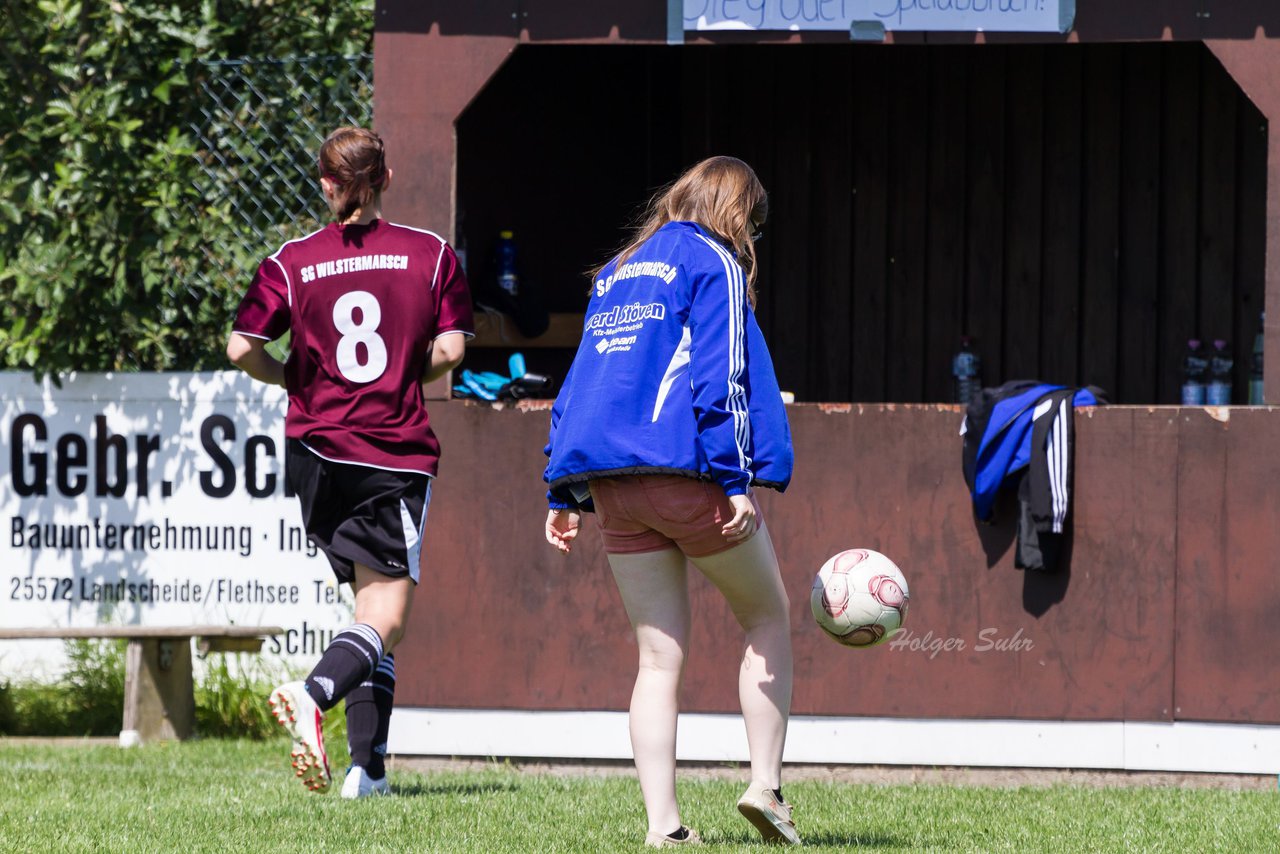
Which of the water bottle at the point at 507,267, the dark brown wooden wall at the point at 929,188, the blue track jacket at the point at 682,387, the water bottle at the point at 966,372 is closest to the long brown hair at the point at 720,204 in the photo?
the blue track jacket at the point at 682,387

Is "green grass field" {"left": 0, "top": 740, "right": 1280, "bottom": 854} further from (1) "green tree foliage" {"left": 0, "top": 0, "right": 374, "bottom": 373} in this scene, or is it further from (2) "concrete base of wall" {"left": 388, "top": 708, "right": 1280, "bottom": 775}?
(1) "green tree foliage" {"left": 0, "top": 0, "right": 374, "bottom": 373}

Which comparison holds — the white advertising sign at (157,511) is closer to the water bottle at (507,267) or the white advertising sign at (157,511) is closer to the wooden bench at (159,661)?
the wooden bench at (159,661)

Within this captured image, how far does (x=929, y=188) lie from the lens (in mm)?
8078

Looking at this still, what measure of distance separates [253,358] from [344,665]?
1.08m

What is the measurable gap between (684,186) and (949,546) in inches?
92.8

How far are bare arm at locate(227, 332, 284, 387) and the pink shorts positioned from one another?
5.08 feet

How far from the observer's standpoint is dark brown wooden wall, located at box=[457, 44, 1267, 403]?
7.73 metres

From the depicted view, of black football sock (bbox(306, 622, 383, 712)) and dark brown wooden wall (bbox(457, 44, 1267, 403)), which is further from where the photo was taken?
dark brown wooden wall (bbox(457, 44, 1267, 403))

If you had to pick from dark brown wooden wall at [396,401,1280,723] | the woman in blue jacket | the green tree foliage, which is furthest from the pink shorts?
the green tree foliage

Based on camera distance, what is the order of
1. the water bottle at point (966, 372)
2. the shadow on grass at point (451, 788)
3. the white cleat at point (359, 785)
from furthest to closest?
the water bottle at point (966, 372)
the shadow on grass at point (451, 788)
the white cleat at point (359, 785)

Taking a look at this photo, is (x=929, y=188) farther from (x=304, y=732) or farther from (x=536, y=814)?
(x=304, y=732)

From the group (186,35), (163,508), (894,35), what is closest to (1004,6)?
(894,35)

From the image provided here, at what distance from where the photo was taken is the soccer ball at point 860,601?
14.1ft

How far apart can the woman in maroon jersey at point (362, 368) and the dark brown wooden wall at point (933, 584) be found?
1.02 meters
